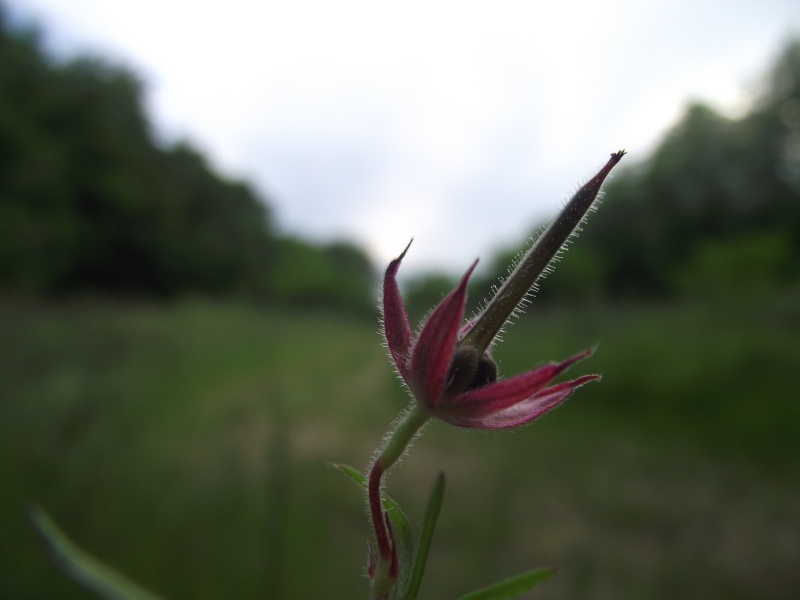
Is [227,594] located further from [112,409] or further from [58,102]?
[58,102]

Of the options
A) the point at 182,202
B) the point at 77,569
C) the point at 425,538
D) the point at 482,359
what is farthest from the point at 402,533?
the point at 182,202

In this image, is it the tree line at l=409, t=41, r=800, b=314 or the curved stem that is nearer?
the curved stem

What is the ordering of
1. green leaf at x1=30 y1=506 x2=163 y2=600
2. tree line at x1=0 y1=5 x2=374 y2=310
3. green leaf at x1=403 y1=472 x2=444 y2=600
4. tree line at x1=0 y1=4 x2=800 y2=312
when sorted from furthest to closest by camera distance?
1. tree line at x1=0 y1=5 x2=374 y2=310
2. tree line at x1=0 y1=4 x2=800 y2=312
3. green leaf at x1=30 y1=506 x2=163 y2=600
4. green leaf at x1=403 y1=472 x2=444 y2=600

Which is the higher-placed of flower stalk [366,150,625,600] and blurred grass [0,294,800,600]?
flower stalk [366,150,625,600]

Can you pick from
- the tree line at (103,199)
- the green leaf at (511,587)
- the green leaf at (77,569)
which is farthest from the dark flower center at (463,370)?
the tree line at (103,199)

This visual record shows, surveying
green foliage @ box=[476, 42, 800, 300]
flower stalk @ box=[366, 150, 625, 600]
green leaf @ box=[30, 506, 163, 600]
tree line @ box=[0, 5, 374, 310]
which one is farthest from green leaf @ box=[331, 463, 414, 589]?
green foliage @ box=[476, 42, 800, 300]

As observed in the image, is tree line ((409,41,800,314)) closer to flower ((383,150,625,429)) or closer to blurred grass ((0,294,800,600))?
blurred grass ((0,294,800,600))

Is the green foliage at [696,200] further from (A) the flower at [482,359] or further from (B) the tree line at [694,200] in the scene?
(A) the flower at [482,359]
